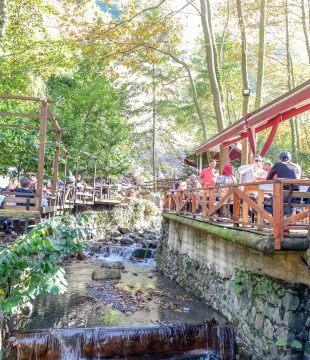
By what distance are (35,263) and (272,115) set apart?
4996 millimetres

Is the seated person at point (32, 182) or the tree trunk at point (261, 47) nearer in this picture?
the seated person at point (32, 182)

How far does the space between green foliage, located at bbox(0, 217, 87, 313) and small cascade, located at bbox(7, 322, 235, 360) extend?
4.19ft

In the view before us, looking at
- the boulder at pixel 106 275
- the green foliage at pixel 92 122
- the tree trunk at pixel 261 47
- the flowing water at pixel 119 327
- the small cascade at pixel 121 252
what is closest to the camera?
the flowing water at pixel 119 327

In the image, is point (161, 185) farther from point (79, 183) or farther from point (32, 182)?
point (32, 182)

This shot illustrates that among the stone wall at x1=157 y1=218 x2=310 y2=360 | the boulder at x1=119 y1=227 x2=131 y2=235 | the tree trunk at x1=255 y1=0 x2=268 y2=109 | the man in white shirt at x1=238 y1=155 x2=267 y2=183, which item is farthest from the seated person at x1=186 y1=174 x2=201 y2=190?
the boulder at x1=119 y1=227 x2=131 y2=235

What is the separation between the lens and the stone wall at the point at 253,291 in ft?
20.5

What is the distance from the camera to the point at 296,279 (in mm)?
6164

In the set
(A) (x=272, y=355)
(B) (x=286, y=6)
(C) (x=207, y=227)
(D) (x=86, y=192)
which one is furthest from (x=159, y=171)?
(A) (x=272, y=355)

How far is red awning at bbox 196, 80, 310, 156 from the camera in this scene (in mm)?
6570

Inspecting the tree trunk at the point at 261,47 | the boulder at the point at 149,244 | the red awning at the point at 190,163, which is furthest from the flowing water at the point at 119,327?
the red awning at the point at 190,163

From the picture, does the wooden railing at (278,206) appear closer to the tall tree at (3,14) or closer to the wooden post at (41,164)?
the wooden post at (41,164)

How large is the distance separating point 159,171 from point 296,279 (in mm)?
32997

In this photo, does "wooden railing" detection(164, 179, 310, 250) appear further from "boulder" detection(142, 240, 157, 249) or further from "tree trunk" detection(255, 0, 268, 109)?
"boulder" detection(142, 240, 157, 249)

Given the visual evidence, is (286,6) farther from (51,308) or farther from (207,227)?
(51,308)
